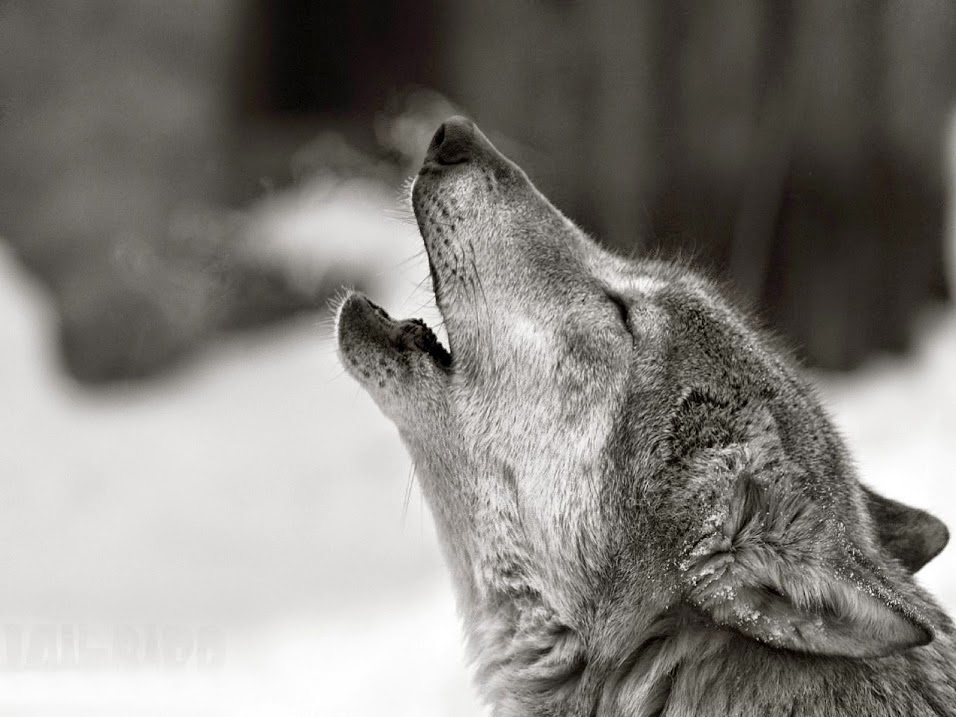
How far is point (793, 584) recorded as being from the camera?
8.75 ft

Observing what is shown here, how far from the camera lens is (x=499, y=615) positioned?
10.6 ft

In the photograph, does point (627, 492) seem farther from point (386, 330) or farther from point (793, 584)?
point (386, 330)

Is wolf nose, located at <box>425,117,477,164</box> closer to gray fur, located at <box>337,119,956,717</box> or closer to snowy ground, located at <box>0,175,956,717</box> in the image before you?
gray fur, located at <box>337,119,956,717</box>

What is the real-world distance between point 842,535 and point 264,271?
6.84m

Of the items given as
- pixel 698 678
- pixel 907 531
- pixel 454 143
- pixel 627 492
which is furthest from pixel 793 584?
pixel 454 143

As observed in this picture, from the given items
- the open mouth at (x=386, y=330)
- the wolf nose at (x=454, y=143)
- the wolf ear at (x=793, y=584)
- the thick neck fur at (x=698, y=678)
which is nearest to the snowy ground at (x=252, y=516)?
the thick neck fur at (x=698, y=678)

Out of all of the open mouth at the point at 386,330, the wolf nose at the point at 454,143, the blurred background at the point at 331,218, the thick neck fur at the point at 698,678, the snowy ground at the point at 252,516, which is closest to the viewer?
the thick neck fur at the point at 698,678

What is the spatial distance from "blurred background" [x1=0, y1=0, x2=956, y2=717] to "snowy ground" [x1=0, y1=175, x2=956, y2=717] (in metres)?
0.03

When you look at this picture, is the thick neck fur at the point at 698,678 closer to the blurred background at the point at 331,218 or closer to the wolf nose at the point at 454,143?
the wolf nose at the point at 454,143

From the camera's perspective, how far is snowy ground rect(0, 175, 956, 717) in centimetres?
608

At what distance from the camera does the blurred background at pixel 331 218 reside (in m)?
7.88

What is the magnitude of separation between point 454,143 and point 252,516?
505cm

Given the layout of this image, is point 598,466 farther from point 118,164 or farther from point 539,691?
point 118,164

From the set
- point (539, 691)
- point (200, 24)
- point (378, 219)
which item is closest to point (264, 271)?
point (378, 219)
